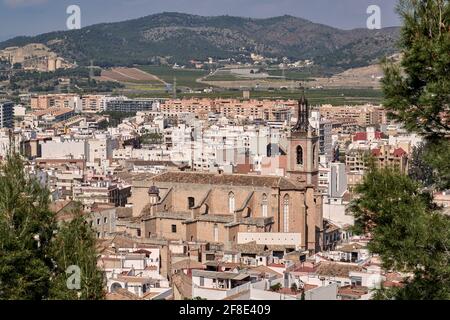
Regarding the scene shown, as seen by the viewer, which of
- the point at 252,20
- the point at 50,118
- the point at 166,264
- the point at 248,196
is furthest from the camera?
the point at 252,20

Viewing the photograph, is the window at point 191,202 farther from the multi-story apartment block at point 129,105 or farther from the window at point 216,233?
the multi-story apartment block at point 129,105

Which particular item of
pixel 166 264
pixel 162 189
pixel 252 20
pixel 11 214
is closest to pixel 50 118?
pixel 162 189

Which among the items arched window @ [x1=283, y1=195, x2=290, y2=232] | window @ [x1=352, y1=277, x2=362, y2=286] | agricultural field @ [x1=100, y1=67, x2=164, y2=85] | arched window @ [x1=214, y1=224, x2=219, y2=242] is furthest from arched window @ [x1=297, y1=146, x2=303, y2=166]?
agricultural field @ [x1=100, y1=67, x2=164, y2=85]

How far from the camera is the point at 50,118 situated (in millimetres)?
53219

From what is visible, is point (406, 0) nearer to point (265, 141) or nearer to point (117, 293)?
point (117, 293)

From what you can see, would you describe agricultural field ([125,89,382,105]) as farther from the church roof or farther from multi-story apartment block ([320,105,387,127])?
the church roof

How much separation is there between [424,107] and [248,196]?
1176 centimetres

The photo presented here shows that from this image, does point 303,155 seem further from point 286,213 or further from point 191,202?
point 191,202

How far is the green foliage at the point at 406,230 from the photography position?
4.08 meters

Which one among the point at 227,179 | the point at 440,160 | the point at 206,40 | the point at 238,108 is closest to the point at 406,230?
the point at 440,160

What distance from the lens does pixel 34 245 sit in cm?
602

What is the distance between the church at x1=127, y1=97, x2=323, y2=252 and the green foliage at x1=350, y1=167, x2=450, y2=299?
10.8 m

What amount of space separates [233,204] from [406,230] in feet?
39.6
